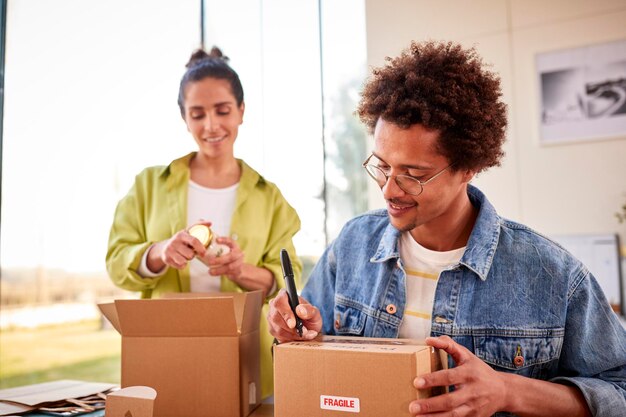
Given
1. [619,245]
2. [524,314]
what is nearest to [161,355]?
[524,314]

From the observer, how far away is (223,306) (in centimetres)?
101

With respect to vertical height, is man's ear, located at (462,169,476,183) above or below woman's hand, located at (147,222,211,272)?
above

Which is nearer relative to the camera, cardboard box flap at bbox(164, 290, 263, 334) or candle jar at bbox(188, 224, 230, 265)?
cardboard box flap at bbox(164, 290, 263, 334)

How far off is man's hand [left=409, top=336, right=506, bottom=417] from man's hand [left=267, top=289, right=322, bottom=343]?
0.27m

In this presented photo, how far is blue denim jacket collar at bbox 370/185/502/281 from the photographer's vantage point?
3.50ft

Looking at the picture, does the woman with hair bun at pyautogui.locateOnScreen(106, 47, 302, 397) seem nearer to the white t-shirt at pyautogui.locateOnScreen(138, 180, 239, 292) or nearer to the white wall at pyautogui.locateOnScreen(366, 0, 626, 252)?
the white t-shirt at pyautogui.locateOnScreen(138, 180, 239, 292)

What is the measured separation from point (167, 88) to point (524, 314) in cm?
286

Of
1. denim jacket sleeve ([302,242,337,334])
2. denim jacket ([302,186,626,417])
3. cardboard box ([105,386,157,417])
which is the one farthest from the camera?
denim jacket sleeve ([302,242,337,334])

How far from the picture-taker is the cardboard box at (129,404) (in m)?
0.87

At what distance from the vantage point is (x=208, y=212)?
1.54 meters

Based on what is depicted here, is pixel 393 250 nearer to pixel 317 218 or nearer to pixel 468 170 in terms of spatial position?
pixel 468 170

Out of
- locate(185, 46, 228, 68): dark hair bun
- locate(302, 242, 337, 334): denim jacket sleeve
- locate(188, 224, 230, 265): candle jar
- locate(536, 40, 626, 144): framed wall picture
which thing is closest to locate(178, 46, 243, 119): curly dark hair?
locate(185, 46, 228, 68): dark hair bun

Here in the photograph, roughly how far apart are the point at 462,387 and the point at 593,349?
1.15 feet

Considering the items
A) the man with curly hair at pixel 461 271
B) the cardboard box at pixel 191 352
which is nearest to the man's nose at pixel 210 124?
the man with curly hair at pixel 461 271
